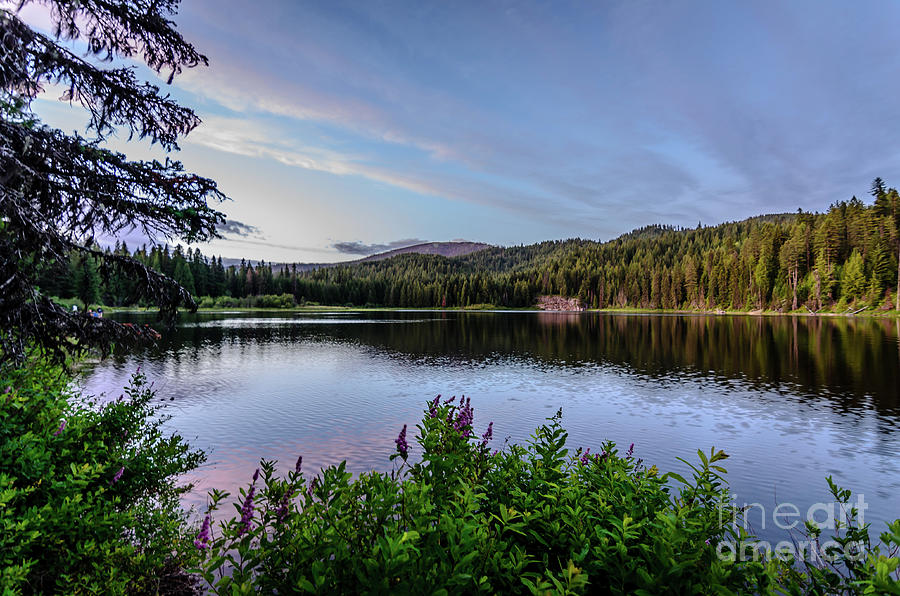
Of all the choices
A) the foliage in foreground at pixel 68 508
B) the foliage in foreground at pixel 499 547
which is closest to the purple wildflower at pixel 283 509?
the foliage in foreground at pixel 499 547

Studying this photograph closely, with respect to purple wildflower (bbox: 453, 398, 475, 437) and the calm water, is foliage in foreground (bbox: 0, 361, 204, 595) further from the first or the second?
purple wildflower (bbox: 453, 398, 475, 437)

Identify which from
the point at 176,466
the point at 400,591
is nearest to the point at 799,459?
the point at 400,591

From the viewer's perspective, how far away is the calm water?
→ 1495 centimetres

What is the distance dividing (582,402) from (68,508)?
22600 mm

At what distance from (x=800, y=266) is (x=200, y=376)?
6114 inches

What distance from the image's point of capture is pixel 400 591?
3.21 meters

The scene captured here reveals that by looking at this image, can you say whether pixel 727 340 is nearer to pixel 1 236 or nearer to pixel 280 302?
pixel 1 236

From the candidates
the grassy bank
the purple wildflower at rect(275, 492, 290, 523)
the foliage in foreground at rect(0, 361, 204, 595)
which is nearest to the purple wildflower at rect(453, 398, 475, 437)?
the grassy bank

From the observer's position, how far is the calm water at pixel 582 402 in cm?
1495

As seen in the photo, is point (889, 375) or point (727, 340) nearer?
point (889, 375)

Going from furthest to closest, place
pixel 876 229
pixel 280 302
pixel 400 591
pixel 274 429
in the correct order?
pixel 280 302 < pixel 876 229 < pixel 274 429 < pixel 400 591

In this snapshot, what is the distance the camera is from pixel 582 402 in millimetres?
23953

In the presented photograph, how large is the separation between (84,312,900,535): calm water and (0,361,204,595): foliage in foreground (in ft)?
12.7

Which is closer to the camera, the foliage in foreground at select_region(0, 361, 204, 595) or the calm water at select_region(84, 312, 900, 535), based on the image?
the foliage in foreground at select_region(0, 361, 204, 595)
